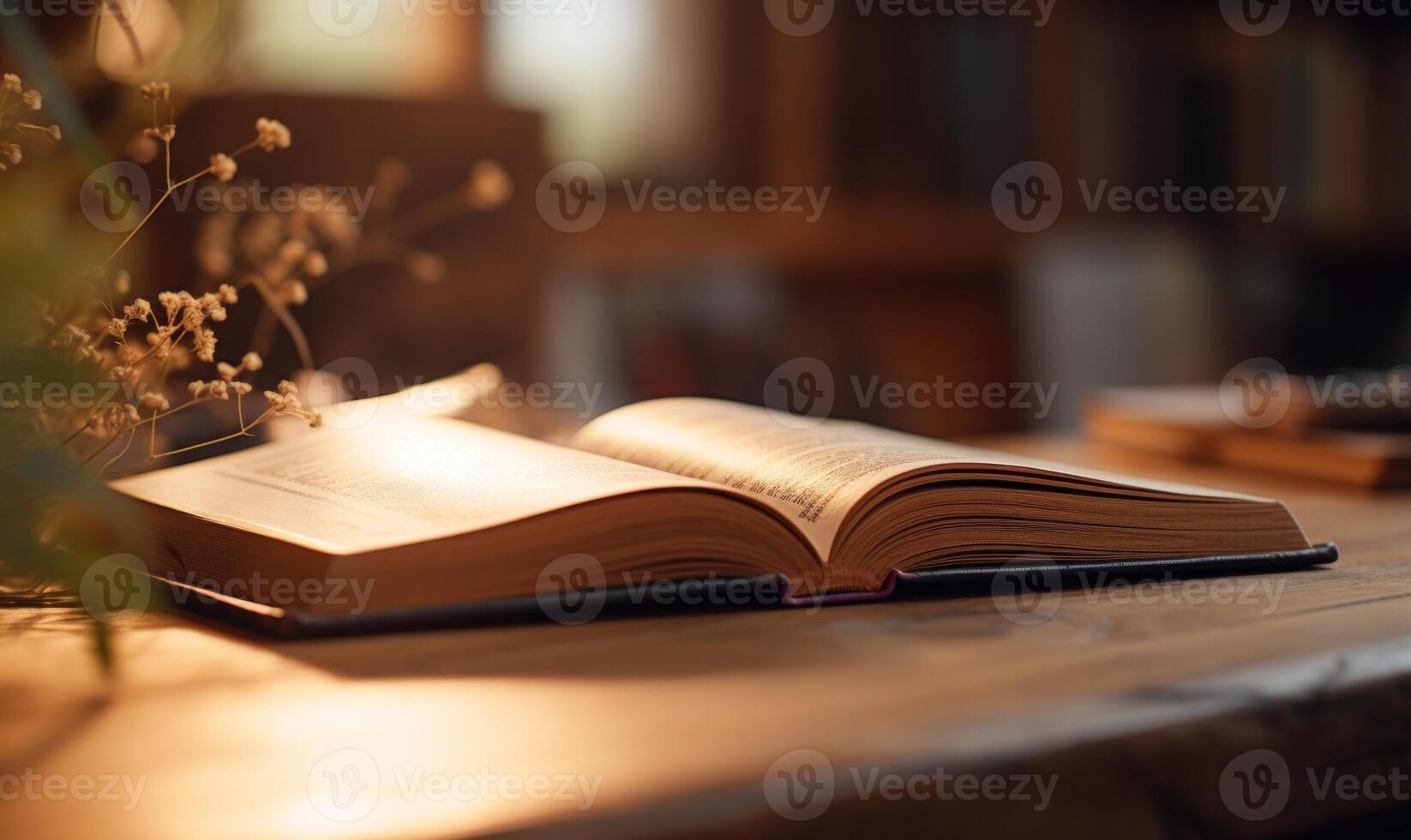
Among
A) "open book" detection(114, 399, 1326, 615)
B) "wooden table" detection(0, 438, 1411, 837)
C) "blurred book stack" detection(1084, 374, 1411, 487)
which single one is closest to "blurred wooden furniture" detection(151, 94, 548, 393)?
"blurred book stack" detection(1084, 374, 1411, 487)

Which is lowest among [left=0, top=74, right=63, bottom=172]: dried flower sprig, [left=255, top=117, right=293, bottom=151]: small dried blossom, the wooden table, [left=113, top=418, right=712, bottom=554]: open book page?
the wooden table

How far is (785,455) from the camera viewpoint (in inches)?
31.3

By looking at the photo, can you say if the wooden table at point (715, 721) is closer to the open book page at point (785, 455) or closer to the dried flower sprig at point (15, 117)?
the open book page at point (785, 455)

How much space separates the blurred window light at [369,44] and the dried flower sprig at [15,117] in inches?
78.6

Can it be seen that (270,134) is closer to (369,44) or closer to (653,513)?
(653,513)

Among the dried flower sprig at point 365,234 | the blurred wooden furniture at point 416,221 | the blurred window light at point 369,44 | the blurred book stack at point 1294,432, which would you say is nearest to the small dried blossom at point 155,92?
the dried flower sprig at point 365,234

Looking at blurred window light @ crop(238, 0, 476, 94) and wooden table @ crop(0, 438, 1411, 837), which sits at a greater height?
blurred window light @ crop(238, 0, 476, 94)

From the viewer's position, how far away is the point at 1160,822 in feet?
1.70

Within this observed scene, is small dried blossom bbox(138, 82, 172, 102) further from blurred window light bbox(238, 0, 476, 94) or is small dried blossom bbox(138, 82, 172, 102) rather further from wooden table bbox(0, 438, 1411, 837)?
blurred window light bbox(238, 0, 476, 94)

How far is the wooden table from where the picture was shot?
43 centimetres

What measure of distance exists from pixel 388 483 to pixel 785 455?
0.24 m

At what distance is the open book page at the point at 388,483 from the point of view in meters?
0.64

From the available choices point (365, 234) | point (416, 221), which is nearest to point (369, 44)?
point (365, 234)

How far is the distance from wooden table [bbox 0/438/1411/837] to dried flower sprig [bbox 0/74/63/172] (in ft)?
0.79
